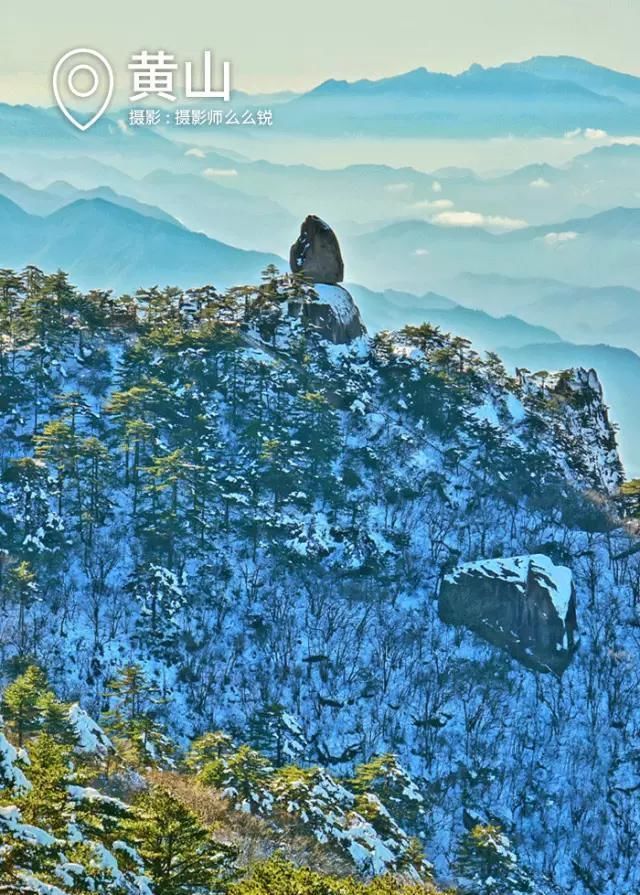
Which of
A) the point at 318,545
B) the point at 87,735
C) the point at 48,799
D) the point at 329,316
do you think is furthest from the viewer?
the point at 329,316

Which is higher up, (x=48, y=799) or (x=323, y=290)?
(x=323, y=290)

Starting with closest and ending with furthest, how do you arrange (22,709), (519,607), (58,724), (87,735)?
(58,724) < (87,735) < (22,709) < (519,607)

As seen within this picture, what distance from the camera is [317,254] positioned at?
10888 centimetres

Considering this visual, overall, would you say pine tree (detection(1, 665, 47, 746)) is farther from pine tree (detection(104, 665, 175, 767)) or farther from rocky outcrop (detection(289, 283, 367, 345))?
rocky outcrop (detection(289, 283, 367, 345))

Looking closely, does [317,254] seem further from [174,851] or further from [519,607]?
→ [174,851]

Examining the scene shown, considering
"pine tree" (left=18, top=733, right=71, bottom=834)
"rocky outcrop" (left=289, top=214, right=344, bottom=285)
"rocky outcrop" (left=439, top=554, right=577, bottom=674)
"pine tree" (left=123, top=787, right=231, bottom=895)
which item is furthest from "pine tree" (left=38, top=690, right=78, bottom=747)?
"rocky outcrop" (left=289, top=214, right=344, bottom=285)

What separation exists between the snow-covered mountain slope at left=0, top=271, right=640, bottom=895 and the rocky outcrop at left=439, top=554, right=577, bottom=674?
0.98 metres

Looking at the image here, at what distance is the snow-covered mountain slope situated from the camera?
3049 inches

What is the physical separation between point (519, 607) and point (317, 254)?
37047 mm

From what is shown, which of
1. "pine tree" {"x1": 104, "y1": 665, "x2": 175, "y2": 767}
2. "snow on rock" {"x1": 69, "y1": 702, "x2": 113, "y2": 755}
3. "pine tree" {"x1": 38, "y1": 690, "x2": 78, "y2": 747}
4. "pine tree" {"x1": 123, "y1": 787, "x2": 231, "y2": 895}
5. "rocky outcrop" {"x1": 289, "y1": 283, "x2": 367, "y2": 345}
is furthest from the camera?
"rocky outcrop" {"x1": 289, "y1": 283, "x2": 367, "y2": 345}

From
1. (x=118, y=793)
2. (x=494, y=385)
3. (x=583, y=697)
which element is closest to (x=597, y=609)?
(x=583, y=697)

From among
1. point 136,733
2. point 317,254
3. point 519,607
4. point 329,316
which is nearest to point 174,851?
point 136,733

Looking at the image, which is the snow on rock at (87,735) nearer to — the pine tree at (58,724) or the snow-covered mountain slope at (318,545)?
the pine tree at (58,724)

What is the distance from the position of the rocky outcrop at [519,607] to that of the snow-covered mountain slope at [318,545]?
0.98 m
